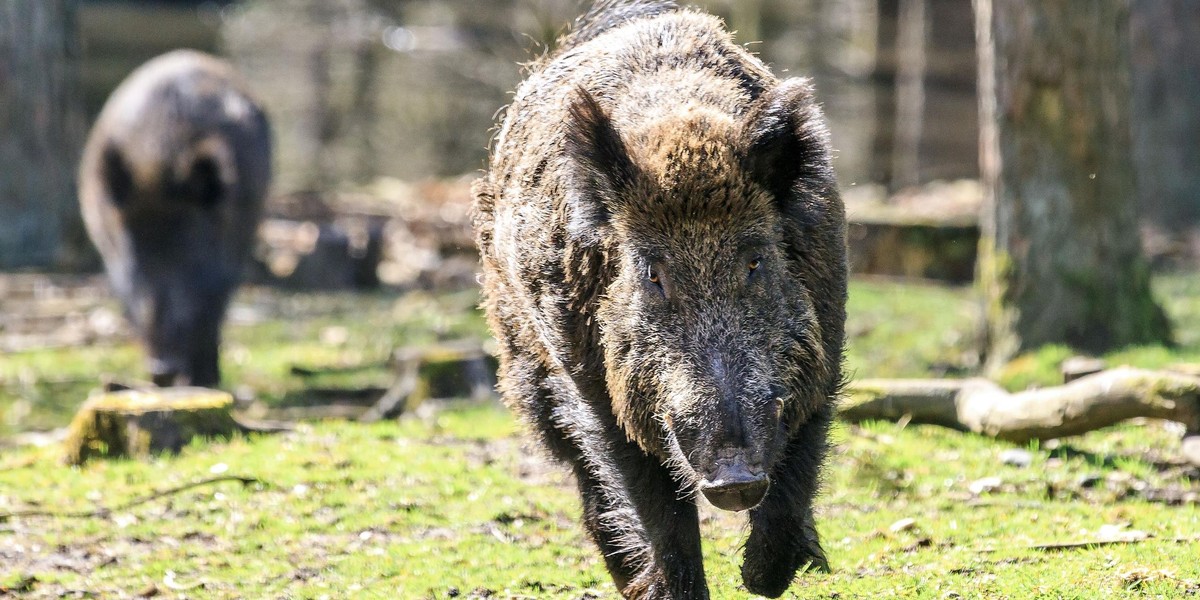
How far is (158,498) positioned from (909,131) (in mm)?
14873

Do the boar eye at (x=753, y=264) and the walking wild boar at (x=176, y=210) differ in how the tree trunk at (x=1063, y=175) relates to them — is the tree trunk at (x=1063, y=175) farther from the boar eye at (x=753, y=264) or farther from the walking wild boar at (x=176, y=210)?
the walking wild boar at (x=176, y=210)

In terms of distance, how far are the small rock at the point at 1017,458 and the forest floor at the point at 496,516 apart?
2 centimetres

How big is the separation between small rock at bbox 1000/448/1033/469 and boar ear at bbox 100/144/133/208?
7.27 m

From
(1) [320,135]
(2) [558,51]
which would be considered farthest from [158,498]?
(1) [320,135]

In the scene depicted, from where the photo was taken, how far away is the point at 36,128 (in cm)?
1497

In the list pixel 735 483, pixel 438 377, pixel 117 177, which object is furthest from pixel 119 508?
pixel 117 177

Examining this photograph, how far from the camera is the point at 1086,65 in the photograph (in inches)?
344

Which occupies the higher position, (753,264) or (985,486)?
(753,264)

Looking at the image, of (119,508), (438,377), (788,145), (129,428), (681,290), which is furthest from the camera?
(438,377)

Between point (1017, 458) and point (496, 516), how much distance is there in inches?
102

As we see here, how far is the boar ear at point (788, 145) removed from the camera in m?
4.27

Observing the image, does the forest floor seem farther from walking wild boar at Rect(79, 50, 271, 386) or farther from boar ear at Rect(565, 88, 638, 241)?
boar ear at Rect(565, 88, 638, 241)

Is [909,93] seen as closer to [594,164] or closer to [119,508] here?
[119,508]

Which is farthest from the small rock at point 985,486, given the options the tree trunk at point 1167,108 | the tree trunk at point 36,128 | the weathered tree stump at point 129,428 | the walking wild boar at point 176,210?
the tree trunk at point 36,128
